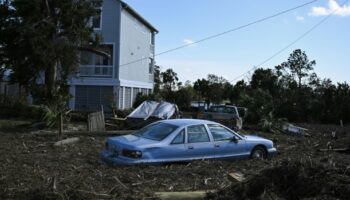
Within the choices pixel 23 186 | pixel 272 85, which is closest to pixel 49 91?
pixel 23 186

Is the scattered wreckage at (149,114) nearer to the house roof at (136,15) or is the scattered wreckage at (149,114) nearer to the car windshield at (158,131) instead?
the car windshield at (158,131)

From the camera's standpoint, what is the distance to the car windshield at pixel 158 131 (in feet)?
41.1

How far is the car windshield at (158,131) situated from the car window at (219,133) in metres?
1.05

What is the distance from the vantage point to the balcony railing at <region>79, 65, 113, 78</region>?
4084cm

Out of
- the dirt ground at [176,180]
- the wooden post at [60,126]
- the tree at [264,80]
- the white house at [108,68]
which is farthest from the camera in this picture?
the tree at [264,80]

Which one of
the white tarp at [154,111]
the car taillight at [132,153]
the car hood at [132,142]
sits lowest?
the car taillight at [132,153]

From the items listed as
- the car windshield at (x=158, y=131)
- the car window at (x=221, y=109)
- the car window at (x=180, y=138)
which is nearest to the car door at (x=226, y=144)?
the car window at (x=180, y=138)

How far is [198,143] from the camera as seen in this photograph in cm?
1275

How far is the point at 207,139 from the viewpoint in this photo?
12945 millimetres

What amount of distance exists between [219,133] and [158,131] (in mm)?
1580

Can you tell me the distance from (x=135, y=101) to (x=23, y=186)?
1332 inches

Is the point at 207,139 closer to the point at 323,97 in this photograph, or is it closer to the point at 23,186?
the point at 23,186

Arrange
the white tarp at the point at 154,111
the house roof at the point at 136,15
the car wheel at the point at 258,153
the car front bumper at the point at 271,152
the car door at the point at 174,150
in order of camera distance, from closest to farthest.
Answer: the car door at the point at 174,150, the car wheel at the point at 258,153, the car front bumper at the point at 271,152, the white tarp at the point at 154,111, the house roof at the point at 136,15

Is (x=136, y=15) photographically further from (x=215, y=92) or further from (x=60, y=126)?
(x=60, y=126)
